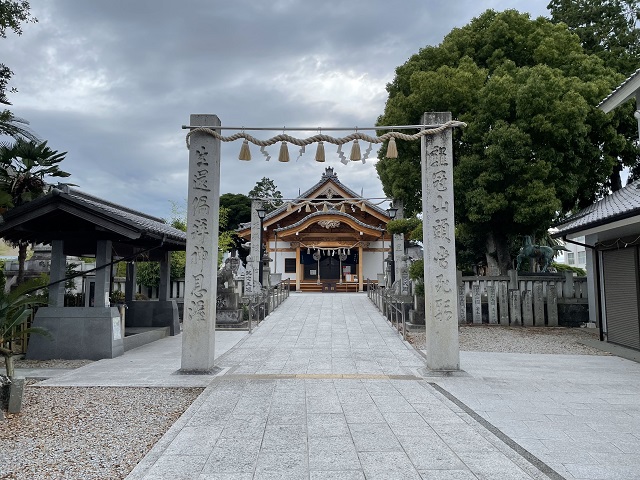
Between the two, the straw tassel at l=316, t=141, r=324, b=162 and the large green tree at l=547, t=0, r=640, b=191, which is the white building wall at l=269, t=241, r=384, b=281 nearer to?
the large green tree at l=547, t=0, r=640, b=191

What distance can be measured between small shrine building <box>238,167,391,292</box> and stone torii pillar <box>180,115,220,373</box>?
2149cm

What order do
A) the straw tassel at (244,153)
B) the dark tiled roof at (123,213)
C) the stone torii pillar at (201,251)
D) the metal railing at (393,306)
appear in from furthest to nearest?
the metal railing at (393,306)
the dark tiled roof at (123,213)
the straw tassel at (244,153)
the stone torii pillar at (201,251)

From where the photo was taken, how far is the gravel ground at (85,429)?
390cm

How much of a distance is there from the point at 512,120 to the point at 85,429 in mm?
14824

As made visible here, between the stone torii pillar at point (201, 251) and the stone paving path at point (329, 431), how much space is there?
68cm

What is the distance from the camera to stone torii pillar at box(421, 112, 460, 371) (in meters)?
7.59

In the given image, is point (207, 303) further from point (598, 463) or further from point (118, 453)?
point (598, 463)

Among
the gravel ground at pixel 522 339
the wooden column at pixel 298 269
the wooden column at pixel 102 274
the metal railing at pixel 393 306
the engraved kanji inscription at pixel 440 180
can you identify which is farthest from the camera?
the wooden column at pixel 298 269

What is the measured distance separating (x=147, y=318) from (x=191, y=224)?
6.70m

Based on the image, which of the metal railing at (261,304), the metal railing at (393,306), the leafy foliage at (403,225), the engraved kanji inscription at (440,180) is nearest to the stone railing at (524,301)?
the metal railing at (393,306)

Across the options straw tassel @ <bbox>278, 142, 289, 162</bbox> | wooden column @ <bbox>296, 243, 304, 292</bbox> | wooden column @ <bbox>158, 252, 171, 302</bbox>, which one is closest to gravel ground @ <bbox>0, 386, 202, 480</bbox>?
straw tassel @ <bbox>278, 142, 289, 162</bbox>

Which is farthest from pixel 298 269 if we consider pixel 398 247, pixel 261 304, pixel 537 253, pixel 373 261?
pixel 537 253

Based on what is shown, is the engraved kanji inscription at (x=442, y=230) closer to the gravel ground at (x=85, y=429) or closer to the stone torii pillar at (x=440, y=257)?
the stone torii pillar at (x=440, y=257)

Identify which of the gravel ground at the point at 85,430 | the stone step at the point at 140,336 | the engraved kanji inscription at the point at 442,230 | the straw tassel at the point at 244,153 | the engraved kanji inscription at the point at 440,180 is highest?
the straw tassel at the point at 244,153
